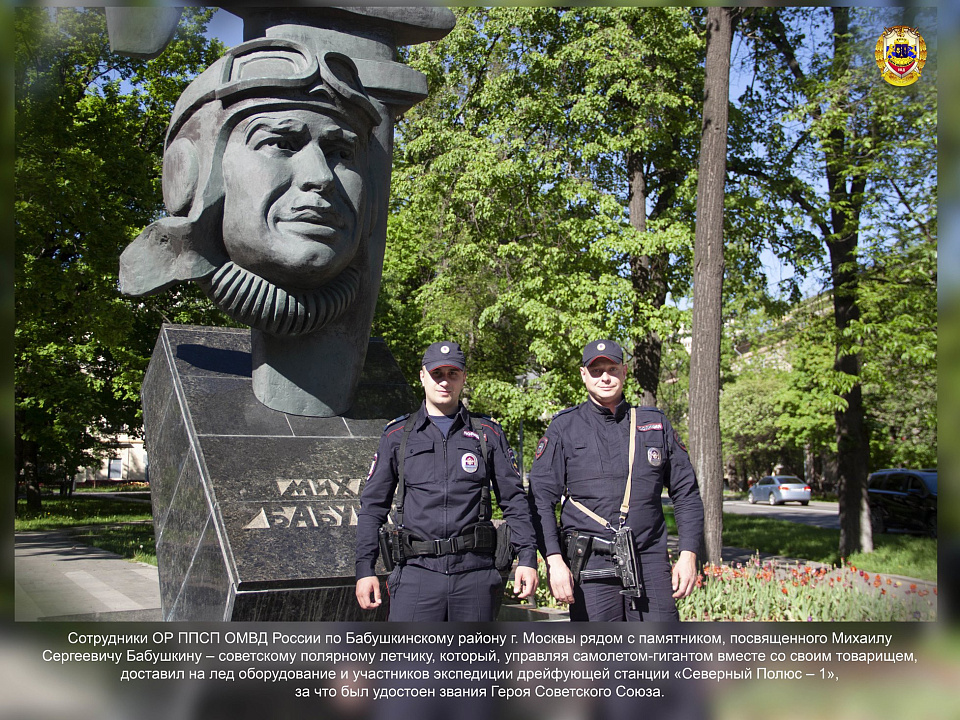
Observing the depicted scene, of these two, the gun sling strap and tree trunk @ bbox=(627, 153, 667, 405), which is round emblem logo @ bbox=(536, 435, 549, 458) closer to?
the gun sling strap

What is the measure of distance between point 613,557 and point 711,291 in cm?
594

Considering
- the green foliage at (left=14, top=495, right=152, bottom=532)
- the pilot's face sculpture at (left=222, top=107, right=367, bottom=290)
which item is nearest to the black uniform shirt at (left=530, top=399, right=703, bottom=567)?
the pilot's face sculpture at (left=222, top=107, right=367, bottom=290)

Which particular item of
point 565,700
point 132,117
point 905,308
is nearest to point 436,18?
point 565,700

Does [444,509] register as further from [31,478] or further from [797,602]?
[31,478]

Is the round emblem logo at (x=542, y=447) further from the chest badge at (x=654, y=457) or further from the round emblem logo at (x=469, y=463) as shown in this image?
the chest badge at (x=654, y=457)

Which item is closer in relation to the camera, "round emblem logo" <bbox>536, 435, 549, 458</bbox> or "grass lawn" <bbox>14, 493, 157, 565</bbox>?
"round emblem logo" <bbox>536, 435, 549, 458</bbox>

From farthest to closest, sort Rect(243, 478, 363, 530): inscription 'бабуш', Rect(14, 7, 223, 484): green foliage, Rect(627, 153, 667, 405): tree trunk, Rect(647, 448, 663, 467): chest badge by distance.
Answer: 1. Rect(627, 153, 667, 405): tree trunk
2. Rect(14, 7, 223, 484): green foliage
3. Rect(243, 478, 363, 530): inscription 'бабуш'
4. Rect(647, 448, 663, 467): chest badge

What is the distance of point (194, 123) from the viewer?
5.36 meters

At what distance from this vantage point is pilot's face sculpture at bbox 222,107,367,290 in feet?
16.9

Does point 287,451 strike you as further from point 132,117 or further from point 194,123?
point 132,117

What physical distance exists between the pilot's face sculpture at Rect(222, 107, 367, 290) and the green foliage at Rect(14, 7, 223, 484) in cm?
561

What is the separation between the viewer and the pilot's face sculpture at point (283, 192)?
515 cm

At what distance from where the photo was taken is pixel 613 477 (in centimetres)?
402

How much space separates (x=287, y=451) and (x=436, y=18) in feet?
11.7
